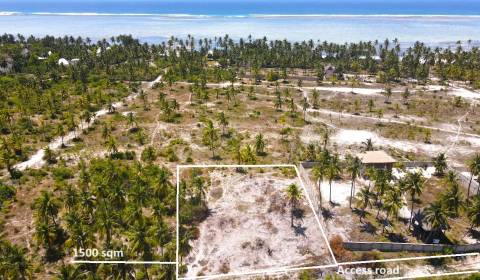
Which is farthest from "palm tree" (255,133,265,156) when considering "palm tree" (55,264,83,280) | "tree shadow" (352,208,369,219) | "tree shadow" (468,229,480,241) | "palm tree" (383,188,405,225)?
"palm tree" (55,264,83,280)

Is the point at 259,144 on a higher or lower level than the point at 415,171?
higher

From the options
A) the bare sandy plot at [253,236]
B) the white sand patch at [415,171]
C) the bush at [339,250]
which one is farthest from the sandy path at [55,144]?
the white sand patch at [415,171]

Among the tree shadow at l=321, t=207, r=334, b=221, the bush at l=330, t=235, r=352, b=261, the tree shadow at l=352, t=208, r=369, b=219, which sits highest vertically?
the tree shadow at l=352, t=208, r=369, b=219

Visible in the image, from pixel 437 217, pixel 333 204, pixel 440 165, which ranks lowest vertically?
pixel 333 204

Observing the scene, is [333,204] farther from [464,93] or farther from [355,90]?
[464,93]

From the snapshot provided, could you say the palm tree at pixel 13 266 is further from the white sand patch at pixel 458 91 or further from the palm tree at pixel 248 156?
the white sand patch at pixel 458 91

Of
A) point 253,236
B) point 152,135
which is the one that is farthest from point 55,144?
point 253,236

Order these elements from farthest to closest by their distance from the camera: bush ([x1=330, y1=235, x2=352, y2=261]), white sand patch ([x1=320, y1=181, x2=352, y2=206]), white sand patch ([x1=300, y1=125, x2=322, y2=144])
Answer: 1. white sand patch ([x1=300, y1=125, x2=322, y2=144])
2. white sand patch ([x1=320, y1=181, x2=352, y2=206])
3. bush ([x1=330, y1=235, x2=352, y2=261])

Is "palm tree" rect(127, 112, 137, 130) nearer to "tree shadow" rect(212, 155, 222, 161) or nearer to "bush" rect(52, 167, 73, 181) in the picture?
"bush" rect(52, 167, 73, 181)
